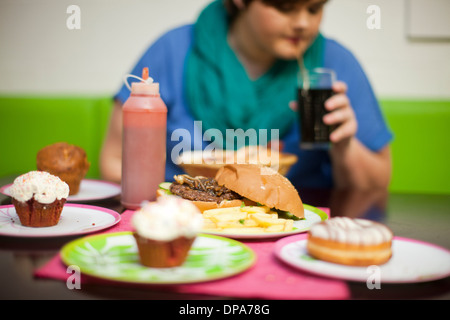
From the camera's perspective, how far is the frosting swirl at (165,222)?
0.72m

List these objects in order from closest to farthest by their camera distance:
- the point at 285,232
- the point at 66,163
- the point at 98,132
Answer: the point at 285,232 < the point at 66,163 < the point at 98,132

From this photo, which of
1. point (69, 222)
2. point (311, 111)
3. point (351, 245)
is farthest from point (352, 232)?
point (311, 111)

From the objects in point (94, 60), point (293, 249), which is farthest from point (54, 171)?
point (94, 60)

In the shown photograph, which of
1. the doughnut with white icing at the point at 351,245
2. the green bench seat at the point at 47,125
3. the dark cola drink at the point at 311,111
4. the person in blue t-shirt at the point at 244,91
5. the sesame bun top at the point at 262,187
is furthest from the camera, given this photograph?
the green bench seat at the point at 47,125

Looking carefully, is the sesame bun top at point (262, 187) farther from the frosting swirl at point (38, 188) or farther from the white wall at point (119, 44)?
the white wall at point (119, 44)

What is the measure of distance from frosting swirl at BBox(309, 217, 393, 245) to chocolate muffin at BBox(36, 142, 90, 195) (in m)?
0.74

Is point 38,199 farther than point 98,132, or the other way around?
point 98,132

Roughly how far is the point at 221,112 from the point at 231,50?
25 centimetres

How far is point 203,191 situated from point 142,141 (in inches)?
7.4

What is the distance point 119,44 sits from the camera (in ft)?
9.55

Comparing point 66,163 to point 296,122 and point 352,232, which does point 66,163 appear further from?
point 296,122

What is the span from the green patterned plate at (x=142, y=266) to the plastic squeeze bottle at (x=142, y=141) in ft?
1.03

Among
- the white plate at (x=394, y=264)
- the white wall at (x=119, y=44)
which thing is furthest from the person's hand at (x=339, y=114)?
the white wall at (x=119, y=44)

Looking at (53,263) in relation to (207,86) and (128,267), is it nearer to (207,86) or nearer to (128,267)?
(128,267)
